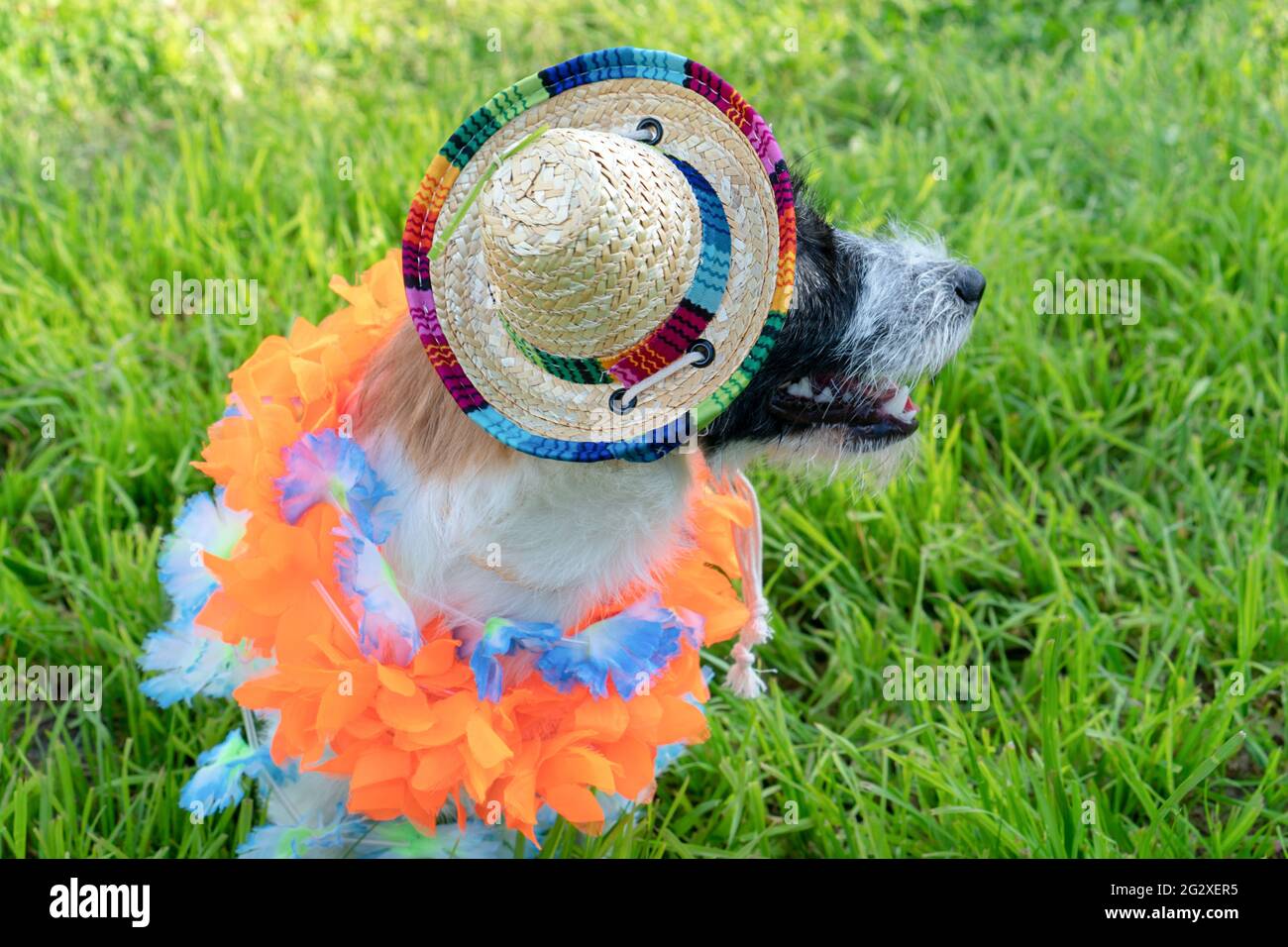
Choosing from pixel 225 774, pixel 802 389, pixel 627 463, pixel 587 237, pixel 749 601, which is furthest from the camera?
pixel 749 601

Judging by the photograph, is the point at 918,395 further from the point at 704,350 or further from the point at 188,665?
the point at 188,665

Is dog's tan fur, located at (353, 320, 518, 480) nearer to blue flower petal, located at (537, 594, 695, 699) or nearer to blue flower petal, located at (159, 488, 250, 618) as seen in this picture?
blue flower petal, located at (537, 594, 695, 699)

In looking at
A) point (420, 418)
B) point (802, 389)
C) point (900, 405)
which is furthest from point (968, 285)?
point (420, 418)

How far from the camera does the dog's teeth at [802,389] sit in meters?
1.95

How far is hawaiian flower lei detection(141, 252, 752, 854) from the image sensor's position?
76.1 inches

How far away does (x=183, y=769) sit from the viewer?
2.39 metres

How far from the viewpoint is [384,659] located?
6.47ft

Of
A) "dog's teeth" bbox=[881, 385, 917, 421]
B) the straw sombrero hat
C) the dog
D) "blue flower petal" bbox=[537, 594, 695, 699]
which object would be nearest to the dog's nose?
the dog

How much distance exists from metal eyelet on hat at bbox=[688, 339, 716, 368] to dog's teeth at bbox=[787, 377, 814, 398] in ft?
0.83

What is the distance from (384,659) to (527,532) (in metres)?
0.33

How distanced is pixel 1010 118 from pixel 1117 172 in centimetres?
40

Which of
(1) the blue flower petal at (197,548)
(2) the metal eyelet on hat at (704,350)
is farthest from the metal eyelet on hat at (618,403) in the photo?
(1) the blue flower petal at (197,548)

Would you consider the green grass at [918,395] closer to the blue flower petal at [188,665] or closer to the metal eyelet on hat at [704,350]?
the blue flower petal at [188,665]
